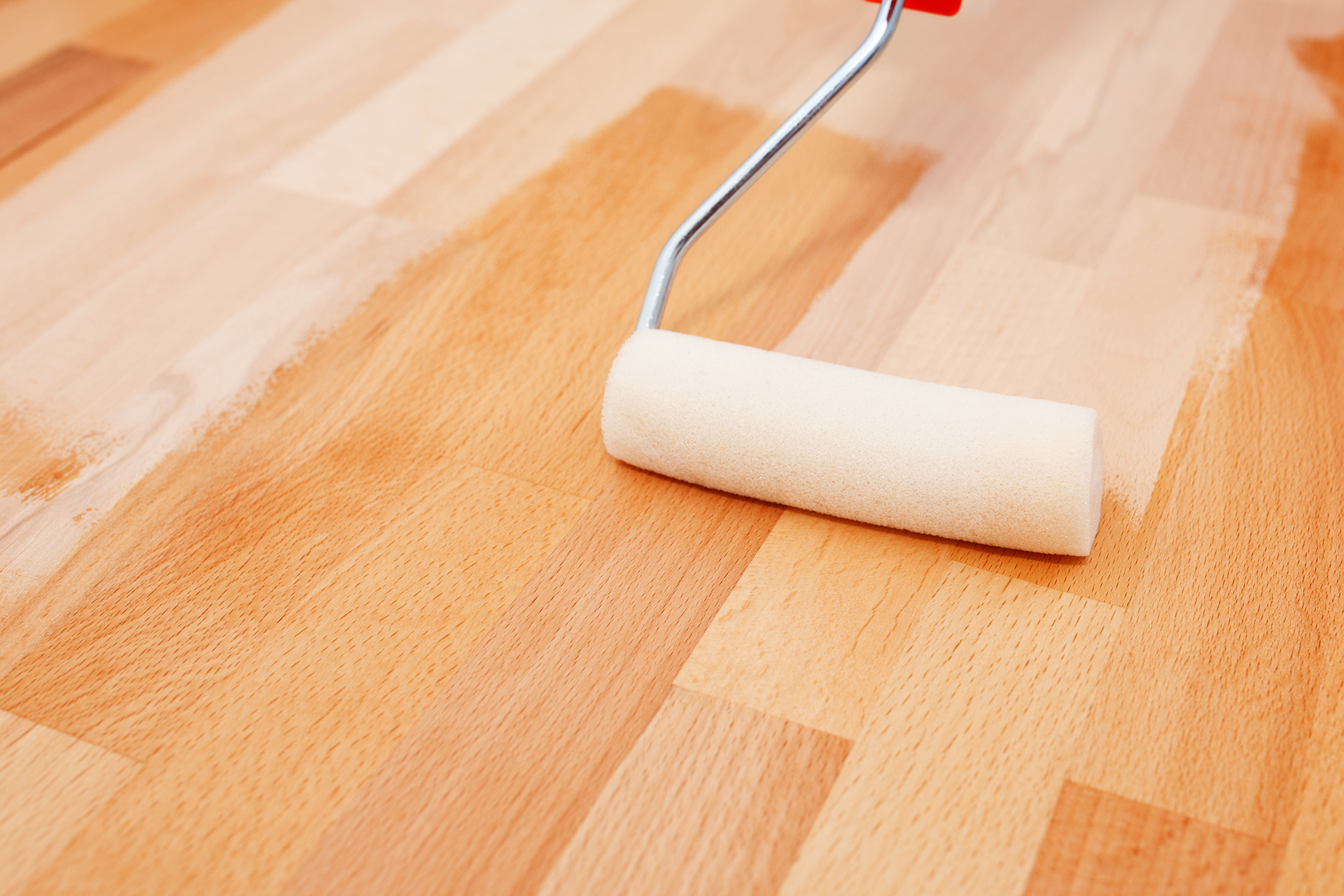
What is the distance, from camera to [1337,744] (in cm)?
61

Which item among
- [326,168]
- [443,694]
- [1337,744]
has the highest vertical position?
[326,168]

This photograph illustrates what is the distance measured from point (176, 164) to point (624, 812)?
77 centimetres

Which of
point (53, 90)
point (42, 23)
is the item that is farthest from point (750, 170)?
point (42, 23)

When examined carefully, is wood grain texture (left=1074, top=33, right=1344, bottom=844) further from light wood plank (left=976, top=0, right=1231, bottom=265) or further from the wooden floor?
light wood plank (left=976, top=0, right=1231, bottom=265)

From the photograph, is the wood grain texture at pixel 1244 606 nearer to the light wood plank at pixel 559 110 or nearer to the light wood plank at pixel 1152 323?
the light wood plank at pixel 1152 323

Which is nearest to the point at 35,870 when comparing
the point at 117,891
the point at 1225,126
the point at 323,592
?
the point at 117,891

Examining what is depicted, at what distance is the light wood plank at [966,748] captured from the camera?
1.87 feet

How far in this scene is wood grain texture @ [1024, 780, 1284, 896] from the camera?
56 centimetres

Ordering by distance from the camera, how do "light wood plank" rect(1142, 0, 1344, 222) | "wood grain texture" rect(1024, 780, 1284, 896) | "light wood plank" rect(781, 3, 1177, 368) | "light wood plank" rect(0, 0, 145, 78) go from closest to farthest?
"wood grain texture" rect(1024, 780, 1284, 896) → "light wood plank" rect(781, 3, 1177, 368) → "light wood plank" rect(1142, 0, 1344, 222) → "light wood plank" rect(0, 0, 145, 78)

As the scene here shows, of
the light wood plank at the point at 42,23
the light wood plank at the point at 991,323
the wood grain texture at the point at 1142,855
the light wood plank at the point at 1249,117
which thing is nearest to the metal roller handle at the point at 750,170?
the light wood plank at the point at 991,323

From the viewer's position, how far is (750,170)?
885mm

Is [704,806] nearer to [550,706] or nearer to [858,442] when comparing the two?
[550,706]

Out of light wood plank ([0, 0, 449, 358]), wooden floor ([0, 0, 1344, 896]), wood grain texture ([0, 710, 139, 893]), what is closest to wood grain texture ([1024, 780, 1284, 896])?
wooden floor ([0, 0, 1344, 896])

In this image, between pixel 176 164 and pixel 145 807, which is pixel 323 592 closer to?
pixel 145 807
